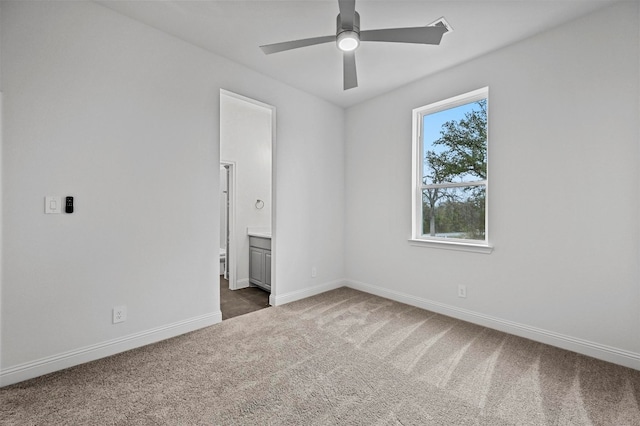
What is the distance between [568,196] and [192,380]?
327 cm

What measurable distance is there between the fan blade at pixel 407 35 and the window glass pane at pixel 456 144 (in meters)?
1.57

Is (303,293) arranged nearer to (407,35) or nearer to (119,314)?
(119,314)

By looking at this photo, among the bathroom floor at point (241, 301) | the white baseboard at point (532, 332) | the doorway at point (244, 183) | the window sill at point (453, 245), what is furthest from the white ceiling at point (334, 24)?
the bathroom floor at point (241, 301)

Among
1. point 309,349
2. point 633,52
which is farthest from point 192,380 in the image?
point 633,52

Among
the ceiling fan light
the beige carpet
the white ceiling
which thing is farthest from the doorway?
the ceiling fan light

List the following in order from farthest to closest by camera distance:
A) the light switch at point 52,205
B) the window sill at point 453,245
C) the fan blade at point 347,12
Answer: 1. the window sill at point 453,245
2. the light switch at point 52,205
3. the fan blade at point 347,12

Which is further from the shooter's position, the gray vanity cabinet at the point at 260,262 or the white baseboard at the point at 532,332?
the gray vanity cabinet at the point at 260,262

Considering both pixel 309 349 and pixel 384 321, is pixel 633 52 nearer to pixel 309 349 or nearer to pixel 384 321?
pixel 384 321

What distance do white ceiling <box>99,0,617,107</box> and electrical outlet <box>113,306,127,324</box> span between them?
7.91ft

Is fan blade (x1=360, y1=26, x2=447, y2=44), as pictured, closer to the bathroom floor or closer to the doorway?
the doorway

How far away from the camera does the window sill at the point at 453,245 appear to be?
290 cm

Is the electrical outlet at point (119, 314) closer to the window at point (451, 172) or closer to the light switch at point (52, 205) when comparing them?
the light switch at point (52, 205)

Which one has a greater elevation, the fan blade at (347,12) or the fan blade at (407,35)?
the fan blade at (347,12)

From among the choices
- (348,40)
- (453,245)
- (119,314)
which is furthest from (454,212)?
(119,314)
